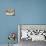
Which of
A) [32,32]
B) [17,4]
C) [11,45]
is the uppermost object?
[17,4]

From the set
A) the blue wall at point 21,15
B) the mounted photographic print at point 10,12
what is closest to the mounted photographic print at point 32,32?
the blue wall at point 21,15

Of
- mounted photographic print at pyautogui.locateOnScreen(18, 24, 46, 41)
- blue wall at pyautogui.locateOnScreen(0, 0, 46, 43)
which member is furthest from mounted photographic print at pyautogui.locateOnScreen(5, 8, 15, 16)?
mounted photographic print at pyautogui.locateOnScreen(18, 24, 46, 41)

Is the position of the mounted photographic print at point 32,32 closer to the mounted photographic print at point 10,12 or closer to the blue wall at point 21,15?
the blue wall at point 21,15

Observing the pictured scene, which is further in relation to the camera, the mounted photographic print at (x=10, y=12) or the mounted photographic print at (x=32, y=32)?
the mounted photographic print at (x=10, y=12)

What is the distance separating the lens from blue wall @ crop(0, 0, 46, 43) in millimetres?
3463

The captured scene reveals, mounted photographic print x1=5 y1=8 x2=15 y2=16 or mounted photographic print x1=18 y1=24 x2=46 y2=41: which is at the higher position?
mounted photographic print x1=5 y1=8 x2=15 y2=16

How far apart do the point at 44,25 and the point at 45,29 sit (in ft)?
0.36

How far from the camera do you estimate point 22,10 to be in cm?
348

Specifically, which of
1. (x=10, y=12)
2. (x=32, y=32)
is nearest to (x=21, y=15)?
(x=10, y=12)

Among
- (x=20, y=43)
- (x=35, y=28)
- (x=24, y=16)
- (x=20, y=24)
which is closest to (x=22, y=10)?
(x=24, y=16)

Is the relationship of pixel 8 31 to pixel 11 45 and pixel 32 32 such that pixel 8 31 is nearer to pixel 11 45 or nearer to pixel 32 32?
pixel 11 45

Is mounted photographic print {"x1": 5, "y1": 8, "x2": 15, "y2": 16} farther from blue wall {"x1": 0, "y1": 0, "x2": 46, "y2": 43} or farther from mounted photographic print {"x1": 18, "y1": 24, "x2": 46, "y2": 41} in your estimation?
mounted photographic print {"x1": 18, "y1": 24, "x2": 46, "y2": 41}

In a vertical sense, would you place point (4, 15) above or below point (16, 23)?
above

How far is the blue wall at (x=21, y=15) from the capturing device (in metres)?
3.46
